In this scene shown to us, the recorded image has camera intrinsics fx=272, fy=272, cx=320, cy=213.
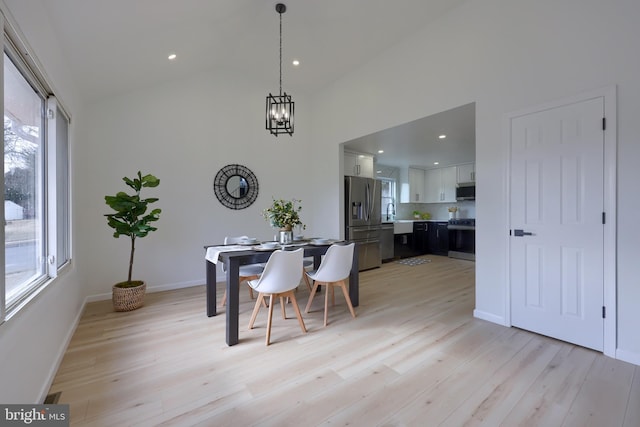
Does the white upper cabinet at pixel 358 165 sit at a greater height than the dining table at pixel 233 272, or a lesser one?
greater

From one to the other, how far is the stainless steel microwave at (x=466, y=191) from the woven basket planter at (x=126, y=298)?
22.5 ft

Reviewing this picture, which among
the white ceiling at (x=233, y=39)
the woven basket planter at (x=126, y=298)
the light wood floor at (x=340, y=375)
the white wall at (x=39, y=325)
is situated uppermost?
the white ceiling at (x=233, y=39)

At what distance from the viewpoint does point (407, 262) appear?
600 centimetres

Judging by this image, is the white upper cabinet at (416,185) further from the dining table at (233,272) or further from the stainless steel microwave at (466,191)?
the dining table at (233,272)

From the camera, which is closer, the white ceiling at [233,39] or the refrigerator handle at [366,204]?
the white ceiling at [233,39]

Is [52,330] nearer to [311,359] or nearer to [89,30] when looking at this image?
[311,359]

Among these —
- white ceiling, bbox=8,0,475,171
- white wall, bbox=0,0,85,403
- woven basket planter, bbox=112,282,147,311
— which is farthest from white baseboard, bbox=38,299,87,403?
white ceiling, bbox=8,0,475,171

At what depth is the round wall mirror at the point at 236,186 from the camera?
4480mm

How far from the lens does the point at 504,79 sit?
8.82 feet

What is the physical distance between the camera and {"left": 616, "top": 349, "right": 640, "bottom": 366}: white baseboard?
2.02 metres

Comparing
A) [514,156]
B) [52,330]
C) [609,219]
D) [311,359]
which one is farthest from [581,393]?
[52,330]

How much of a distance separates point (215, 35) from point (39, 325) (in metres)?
3.39

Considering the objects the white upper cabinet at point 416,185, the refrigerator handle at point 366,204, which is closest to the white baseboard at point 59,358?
the refrigerator handle at point 366,204

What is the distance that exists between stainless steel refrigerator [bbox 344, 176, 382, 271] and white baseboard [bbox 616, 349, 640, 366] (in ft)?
11.1
